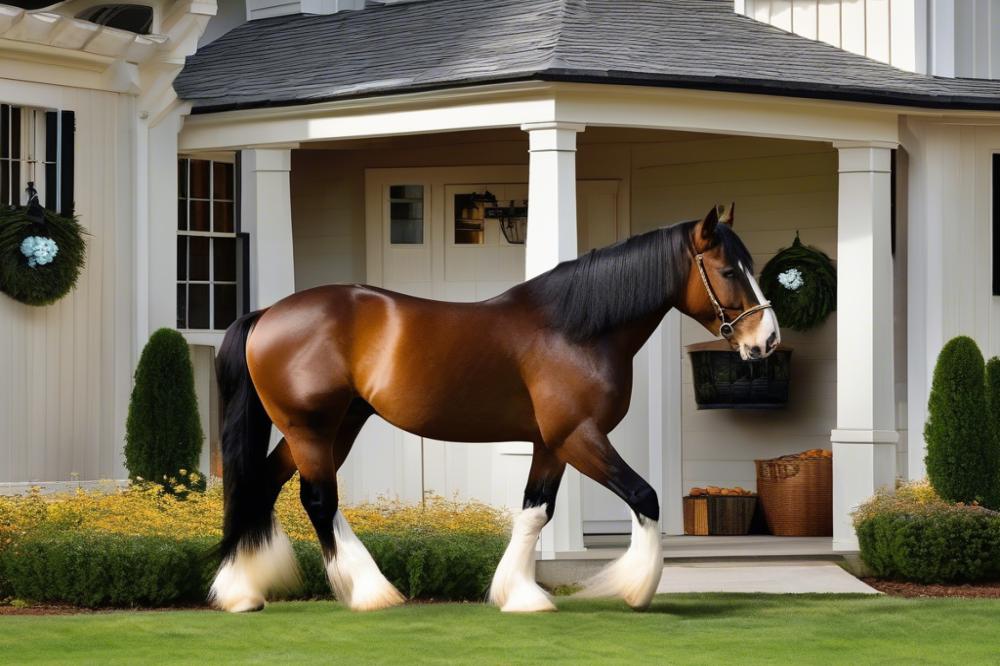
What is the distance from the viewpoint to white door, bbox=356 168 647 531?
13977mm

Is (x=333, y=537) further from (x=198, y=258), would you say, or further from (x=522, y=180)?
(x=522, y=180)

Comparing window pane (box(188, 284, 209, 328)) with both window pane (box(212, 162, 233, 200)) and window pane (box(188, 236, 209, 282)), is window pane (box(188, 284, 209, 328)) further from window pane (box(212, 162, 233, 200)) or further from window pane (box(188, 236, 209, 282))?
window pane (box(212, 162, 233, 200))

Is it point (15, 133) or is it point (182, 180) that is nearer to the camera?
point (15, 133)

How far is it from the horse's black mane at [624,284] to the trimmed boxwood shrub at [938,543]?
13.0 ft

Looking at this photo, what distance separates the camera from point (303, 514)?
10742mm

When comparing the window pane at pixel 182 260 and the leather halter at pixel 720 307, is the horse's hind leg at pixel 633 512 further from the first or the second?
the window pane at pixel 182 260

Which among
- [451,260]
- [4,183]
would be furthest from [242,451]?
[451,260]

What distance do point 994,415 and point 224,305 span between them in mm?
6413

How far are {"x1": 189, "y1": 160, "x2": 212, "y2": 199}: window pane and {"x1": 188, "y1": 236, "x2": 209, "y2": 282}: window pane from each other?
38 centimetres

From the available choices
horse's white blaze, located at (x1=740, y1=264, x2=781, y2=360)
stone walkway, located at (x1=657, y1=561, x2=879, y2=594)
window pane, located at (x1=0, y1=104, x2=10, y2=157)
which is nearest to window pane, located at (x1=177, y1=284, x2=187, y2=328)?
window pane, located at (x1=0, y1=104, x2=10, y2=157)

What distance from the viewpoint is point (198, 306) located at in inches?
540

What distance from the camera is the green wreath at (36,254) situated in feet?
38.2

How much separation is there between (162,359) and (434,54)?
3142 millimetres

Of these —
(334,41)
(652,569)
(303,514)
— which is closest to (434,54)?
(334,41)
